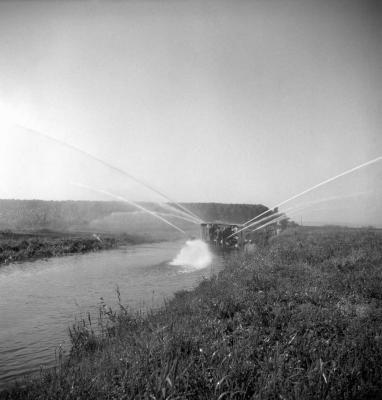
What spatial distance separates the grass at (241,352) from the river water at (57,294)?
124cm

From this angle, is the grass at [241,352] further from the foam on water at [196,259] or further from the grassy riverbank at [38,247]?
the grassy riverbank at [38,247]

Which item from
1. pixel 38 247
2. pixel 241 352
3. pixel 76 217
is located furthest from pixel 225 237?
pixel 76 217

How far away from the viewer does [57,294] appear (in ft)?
44.7

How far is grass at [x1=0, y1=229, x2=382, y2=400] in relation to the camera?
4578 mm

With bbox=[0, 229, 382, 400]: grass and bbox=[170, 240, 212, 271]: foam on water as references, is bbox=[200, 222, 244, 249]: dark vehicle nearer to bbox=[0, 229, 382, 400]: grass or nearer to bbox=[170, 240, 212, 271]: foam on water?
bbox=[170, 240, 212, 271]: foam on water

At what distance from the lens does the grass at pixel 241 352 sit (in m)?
4.58

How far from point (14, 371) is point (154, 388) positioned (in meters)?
3.87

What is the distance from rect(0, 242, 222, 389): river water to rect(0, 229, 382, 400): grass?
1.24 meters

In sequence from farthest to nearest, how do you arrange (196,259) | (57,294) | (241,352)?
(196,259)
(57,294)
(241,352)

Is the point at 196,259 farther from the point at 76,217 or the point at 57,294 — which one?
the point at 76,217

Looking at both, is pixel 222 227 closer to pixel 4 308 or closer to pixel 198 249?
pixel 198 249

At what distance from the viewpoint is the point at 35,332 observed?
8.94 metres

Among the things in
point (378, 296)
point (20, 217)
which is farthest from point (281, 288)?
point (20, 217)

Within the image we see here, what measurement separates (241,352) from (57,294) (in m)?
10.4
